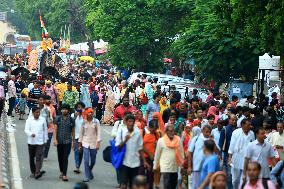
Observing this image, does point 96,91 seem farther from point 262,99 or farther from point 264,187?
point 264,187

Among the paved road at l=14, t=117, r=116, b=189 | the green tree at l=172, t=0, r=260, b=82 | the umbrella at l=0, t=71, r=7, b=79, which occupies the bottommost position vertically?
the paved road at l=14, t=117, r=116, b=189

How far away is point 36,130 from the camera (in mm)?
18953

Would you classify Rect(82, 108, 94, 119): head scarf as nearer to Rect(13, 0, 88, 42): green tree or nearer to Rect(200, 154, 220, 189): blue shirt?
Rect(200, 154, 220, 189): blue shirt

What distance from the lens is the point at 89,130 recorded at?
1878 centimetres

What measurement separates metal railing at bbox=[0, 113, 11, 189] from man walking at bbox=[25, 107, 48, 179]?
64 cm

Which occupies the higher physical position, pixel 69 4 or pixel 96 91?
pixel 69 4

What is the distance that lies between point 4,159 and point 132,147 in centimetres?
610

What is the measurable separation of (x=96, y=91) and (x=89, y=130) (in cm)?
1566

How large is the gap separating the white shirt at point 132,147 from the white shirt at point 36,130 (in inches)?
112

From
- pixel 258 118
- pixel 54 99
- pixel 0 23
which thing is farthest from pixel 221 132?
pixel 0 23

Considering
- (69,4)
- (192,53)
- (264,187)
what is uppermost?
(69,4)

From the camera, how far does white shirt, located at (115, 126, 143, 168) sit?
53.9 feet

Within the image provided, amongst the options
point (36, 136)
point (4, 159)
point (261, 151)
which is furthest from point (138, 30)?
point (261, 151)

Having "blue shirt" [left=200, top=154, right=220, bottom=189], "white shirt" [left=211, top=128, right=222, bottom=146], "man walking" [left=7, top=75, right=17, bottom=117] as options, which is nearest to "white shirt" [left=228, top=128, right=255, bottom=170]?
"white shirt" [left=211, top=128, right=222, bottom=146]
